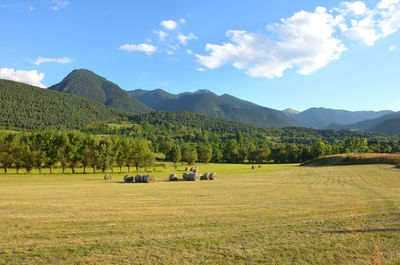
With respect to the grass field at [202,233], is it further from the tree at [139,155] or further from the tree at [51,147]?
the tree at [139,155]

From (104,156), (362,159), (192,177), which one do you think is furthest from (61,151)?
(362,159)

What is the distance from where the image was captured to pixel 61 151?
69000 mm

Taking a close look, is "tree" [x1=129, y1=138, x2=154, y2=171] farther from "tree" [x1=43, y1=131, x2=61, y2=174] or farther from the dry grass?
the dry grass

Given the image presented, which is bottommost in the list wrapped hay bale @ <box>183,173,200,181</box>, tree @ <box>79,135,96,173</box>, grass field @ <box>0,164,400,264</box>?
wrapped hay bale @ <box>183,173,200,181</box>

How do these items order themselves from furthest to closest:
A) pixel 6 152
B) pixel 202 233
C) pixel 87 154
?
pixel 87 154 < pixel 6 152 < pixel 202 233

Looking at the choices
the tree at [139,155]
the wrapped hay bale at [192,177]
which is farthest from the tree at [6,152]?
the wrapped hay bale at [192,177]

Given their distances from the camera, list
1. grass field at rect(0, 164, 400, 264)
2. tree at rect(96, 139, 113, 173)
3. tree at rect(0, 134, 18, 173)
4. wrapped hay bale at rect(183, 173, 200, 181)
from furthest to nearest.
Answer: tree at rect(96, 139, 113, 173), tree at rect(0, 134, 18, 173), wrapped hay bale at rect(183, 173, 200, 181), grass field at rect(0, 164, 400, 264)

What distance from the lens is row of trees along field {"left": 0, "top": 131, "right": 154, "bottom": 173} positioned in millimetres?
66312

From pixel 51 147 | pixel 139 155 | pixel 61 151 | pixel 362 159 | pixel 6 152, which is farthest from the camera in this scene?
pixel 139 155

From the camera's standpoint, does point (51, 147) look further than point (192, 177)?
Yes

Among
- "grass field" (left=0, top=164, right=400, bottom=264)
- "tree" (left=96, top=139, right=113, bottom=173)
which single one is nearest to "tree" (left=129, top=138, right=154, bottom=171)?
"tree" (left=96, top=139, right=113, bottom=173)

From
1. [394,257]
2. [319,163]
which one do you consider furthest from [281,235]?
[319,163]

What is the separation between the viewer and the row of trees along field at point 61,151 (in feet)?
218

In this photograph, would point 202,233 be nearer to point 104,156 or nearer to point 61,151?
point 104,156
